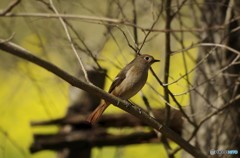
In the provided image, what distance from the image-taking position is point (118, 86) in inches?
224

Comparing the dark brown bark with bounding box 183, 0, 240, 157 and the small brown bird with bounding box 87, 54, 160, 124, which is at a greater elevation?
the small brown bird with bounding box 87, 54, 160, 124

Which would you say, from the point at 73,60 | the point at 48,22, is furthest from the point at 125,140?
the point at 48,22

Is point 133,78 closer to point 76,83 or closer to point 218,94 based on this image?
point 218,94

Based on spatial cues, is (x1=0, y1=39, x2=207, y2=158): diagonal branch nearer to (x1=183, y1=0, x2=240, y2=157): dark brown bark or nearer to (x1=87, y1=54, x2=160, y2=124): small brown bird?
(x1=87, y1=54, x2=160, y2=124): small brown bird

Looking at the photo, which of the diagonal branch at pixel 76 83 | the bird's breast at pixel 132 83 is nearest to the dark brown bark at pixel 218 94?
the bird's breast at pixel 132 83

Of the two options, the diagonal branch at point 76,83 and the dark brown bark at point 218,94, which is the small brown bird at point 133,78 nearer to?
the dark brown bark at point 218,94

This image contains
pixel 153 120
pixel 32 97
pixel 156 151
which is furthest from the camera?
pixel 32 97

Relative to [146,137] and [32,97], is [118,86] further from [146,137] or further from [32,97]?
[32,97]

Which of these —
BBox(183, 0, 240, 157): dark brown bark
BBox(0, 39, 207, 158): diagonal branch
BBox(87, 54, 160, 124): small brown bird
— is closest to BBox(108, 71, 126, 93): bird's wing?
BBox(87, 54, 160, 124): small brown bird

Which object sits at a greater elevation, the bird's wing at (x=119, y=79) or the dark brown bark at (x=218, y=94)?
the bird's wing at (x=119, y=79)

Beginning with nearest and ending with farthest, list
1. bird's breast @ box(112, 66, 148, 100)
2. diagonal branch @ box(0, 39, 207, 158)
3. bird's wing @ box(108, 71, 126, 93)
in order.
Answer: diagonal branch @ box(0, 39, 207, 158) → bird's breast @ box(112, 66, 148, 100) → bird's wing @ box(108, 71, 126, 93)

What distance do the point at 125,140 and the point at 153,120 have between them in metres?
1.80

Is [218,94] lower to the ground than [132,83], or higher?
lower

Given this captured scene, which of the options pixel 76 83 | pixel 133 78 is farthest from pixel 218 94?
pixel 76 83
